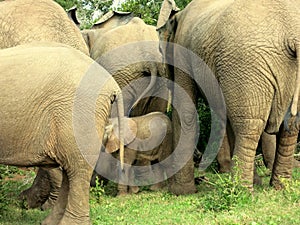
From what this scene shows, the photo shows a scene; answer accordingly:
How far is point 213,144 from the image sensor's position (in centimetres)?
769

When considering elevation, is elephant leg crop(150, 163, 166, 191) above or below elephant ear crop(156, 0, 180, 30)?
below

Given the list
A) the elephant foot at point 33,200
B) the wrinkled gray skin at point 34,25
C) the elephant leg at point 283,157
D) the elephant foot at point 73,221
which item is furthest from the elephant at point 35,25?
the elephant leg at point 283,157

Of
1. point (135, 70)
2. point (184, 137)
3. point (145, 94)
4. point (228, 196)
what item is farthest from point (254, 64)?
point (135, 70)

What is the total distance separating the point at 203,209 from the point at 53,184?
1237 millimetres

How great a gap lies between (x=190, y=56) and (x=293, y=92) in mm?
1322

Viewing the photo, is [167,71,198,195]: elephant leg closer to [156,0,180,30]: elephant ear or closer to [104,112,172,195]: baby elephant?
[104,112,172,195]: baby elephant

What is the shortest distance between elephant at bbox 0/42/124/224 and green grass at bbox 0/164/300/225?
582 millimetres

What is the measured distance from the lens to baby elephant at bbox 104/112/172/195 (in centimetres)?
626

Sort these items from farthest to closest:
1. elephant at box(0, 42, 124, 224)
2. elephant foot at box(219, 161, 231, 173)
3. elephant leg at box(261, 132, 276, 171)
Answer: elephant foot at box(219, 161, 231, 173) → elephant leg at box(261, 132, 276, 171) → elephant at box(0, 42, 124, 224)

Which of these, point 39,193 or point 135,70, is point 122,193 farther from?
point 135,70

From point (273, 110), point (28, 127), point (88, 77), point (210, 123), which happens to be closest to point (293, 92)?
point (273, 110)

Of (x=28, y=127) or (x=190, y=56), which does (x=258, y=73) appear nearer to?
(x=190, y=56)

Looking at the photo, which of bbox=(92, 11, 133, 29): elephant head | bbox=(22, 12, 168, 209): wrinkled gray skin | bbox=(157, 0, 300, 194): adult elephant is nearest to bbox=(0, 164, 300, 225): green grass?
bbox=(157, 0, 300, 194): adult elephant

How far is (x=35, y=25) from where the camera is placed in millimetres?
5535
